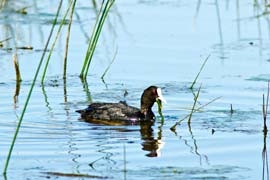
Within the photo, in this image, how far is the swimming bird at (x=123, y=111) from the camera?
1241 centimetres

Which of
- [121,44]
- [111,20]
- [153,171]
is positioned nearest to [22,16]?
[111,20]

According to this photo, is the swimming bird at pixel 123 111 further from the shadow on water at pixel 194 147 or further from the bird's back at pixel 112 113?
the shadow on water at pixel 194 147

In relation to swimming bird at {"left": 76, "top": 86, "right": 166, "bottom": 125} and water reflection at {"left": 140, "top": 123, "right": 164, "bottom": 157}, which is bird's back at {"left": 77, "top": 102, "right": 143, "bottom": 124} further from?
water reflection at {"left": 140, "top": 123, "right": 164, "bottom": 157}

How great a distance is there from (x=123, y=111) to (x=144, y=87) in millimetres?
1482

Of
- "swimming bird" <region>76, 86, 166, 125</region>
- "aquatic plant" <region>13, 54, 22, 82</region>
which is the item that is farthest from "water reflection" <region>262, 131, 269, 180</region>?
"aquatic plant" <region>13, 54, 22, 82</region>

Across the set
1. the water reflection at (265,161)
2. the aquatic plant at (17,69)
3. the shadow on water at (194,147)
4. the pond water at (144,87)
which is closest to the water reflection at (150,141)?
the pond water at (144,87)

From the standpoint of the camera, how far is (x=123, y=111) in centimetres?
1244

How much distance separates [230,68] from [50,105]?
332 cm

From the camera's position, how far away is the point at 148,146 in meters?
10.8

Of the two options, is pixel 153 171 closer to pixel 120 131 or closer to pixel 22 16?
pixel 120 131

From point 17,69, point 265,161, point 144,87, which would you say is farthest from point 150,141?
point 17,69

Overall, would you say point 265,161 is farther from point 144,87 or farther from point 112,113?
point 144,87

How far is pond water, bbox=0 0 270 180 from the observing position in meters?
9.80

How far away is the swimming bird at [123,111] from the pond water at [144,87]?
24 cm
